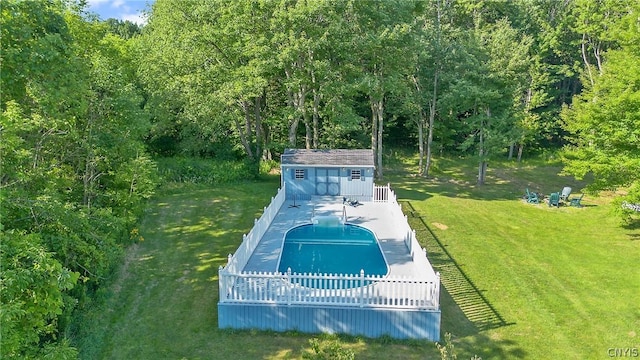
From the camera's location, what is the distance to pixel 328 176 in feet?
74.3

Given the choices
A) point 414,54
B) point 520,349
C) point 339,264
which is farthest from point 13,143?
point 414,54

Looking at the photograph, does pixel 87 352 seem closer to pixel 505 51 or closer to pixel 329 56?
pixel 329 56

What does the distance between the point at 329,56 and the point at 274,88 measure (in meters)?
7.23

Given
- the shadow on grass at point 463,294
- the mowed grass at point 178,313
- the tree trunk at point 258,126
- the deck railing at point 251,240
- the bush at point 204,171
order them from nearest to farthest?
the mowed grass at point 178,313, the shadow on grass at point 463,294, the deck railing at point 251,240, the bush at point 204,171, the tree trunk at point 258,126

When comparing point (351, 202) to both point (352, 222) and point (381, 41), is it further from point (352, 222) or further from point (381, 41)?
point (381, 41)

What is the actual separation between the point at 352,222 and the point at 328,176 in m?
4.50

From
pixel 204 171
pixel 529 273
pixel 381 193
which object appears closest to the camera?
pixel 529 273

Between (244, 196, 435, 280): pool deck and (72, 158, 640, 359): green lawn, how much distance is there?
114cm

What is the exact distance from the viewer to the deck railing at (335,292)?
1035 centimetres

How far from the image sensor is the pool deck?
13461 millimetres

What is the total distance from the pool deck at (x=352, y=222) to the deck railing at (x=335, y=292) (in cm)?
65

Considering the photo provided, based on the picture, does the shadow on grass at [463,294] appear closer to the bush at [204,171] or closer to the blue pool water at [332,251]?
the blue pool water at [332,251]

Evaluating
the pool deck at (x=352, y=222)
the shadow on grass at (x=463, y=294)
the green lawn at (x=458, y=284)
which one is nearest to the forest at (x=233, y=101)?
the green lawn at (x=458, y=284)

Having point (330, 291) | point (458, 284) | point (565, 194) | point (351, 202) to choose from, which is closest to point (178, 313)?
point (330, 291)
